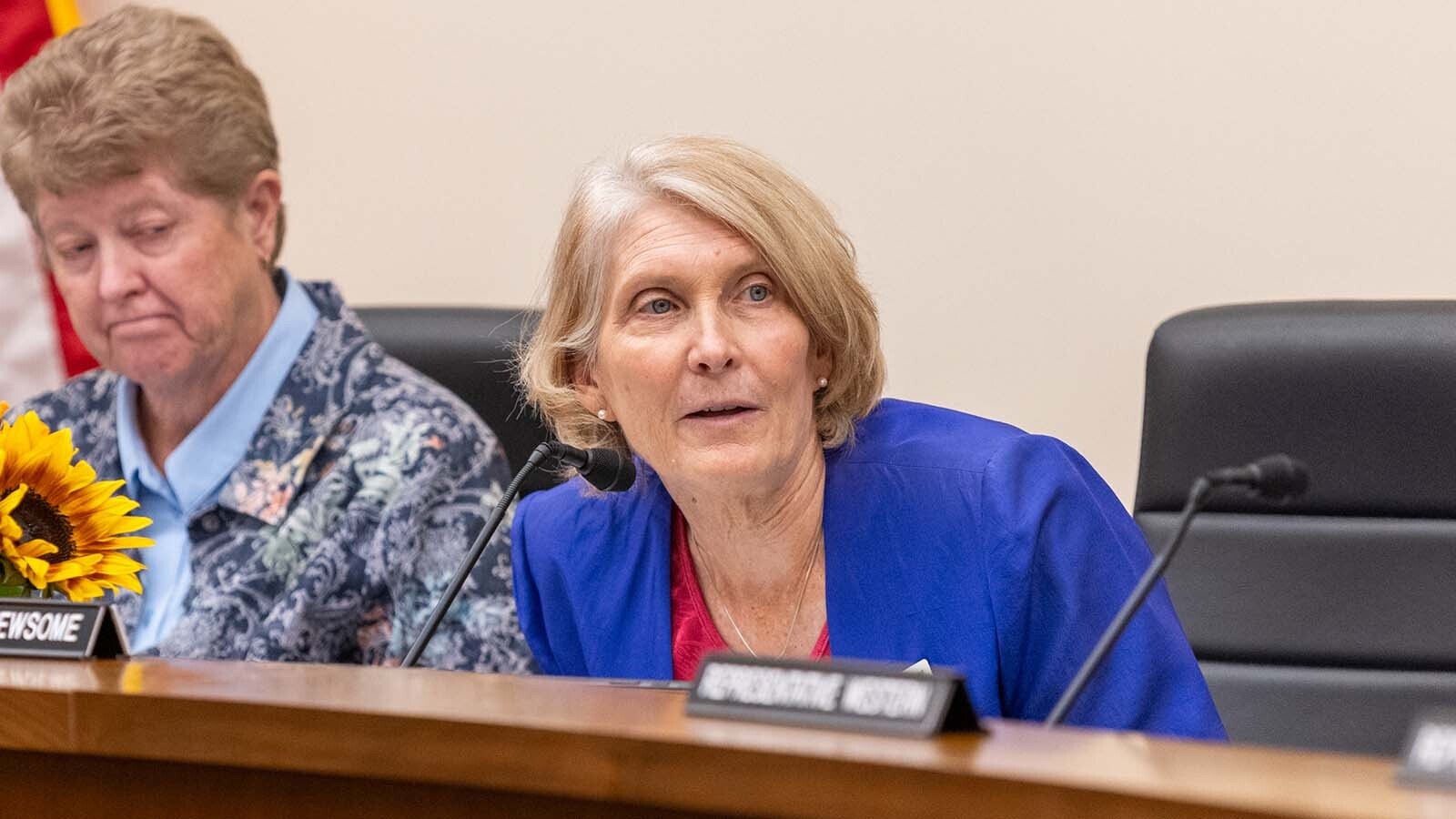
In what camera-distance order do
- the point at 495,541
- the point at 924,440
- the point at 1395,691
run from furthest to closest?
the point at 495,541, the point at 1395,691, the point at 924,440

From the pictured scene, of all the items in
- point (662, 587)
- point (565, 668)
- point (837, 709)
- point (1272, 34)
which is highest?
point (1272, 34)

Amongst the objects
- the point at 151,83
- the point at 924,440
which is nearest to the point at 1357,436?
the point at 924,440

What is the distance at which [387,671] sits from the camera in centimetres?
117

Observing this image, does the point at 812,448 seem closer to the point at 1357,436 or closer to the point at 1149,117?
the point at 1357,436

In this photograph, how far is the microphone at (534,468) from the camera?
1439 millimetres

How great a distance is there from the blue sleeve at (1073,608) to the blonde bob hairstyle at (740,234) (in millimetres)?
188

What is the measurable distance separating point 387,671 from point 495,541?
804 millimetres

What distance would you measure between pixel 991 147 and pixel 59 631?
1.56m

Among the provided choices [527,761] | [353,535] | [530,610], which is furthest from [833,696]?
[353,535]

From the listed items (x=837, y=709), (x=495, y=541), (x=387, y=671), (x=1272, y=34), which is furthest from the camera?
(x=1272, y=34)

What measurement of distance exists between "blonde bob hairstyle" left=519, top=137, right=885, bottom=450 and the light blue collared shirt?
458 mm

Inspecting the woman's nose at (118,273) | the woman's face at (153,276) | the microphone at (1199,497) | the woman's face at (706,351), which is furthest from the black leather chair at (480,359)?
the microphone at (1199,497)

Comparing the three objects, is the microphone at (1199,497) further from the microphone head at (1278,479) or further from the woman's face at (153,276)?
the woman's face at (153,276)

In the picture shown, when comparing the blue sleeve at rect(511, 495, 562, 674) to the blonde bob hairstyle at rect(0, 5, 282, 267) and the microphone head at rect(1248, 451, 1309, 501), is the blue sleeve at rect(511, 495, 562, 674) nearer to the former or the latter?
the blonde bob hairstyle at rect(0, 5, 282, 267)
